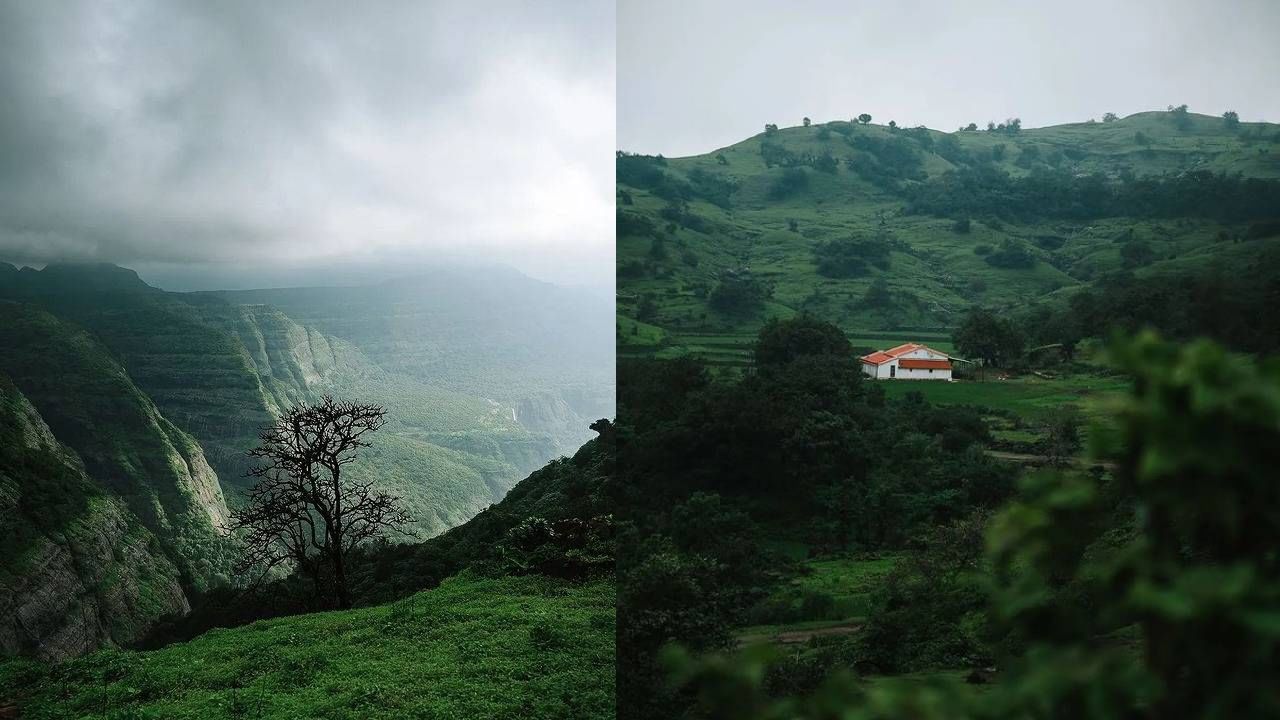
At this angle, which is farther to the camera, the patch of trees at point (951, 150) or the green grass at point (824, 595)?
the patch of trees at point (951, 150)

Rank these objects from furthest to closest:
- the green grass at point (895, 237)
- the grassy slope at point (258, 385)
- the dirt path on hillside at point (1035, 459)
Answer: the grassy slope at point (258, 385)
the green grass at point (895, 237)
the dirt path on hillside at point (1035, 459)

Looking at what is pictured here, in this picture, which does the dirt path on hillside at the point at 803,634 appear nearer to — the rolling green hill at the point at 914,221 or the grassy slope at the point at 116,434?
the rolling green hill at the point at 914,221

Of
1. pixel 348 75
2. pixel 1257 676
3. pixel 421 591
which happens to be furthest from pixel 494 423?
pixel 1257 676

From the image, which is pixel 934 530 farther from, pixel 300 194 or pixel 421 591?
pixel 300 194

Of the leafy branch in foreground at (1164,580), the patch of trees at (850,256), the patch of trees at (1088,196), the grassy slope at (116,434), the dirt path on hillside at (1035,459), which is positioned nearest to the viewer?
the leafy branch in foreground at (1164,580)

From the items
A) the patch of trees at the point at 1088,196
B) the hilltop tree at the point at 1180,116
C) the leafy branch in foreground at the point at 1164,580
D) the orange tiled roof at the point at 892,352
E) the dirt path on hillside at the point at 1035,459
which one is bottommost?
the dirt path on hillside at the point at 1035,459

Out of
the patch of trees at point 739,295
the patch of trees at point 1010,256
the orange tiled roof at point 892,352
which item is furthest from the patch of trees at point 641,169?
the patch of trees at point 1010,256

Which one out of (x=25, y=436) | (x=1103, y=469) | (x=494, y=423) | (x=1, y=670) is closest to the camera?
(x=1103, y=469)

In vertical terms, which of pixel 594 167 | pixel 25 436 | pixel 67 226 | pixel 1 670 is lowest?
pixel 1 670

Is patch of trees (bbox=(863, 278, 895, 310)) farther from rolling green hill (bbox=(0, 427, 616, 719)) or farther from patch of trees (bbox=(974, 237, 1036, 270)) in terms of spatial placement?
rolling green hill (bbox=(0, 427, 616, 719))
